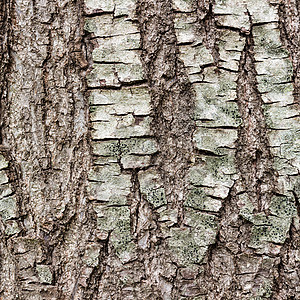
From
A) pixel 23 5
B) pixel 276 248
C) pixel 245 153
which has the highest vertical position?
pixel 23 5

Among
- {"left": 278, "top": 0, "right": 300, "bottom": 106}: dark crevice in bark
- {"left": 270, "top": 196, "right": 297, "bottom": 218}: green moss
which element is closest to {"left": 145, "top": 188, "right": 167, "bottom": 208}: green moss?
{"left": 270, "top": 196, "right": 297, "bottom": 218}: green moss

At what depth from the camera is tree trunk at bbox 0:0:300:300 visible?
1.03 m

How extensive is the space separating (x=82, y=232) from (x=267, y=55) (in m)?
0.77

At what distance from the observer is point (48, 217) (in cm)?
107

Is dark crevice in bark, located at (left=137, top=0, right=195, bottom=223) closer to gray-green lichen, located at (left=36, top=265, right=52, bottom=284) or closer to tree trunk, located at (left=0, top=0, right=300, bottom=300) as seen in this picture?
tree trunk, located at (left=0, top=0, right=300, bottom=300)

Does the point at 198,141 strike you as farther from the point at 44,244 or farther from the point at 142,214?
the point at 44,244

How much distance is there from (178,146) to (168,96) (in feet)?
0.51

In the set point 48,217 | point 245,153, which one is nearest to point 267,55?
point 245,153

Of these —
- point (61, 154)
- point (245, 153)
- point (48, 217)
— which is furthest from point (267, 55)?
point (48, 217)

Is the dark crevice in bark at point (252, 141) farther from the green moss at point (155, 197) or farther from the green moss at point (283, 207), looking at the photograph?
the green moss at point (155, 197)

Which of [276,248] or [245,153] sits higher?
[245,153]

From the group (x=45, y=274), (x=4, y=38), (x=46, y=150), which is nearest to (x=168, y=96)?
(x=46, y=150)

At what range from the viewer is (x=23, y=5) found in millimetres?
1064

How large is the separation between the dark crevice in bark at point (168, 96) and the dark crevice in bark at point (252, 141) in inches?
6.1
